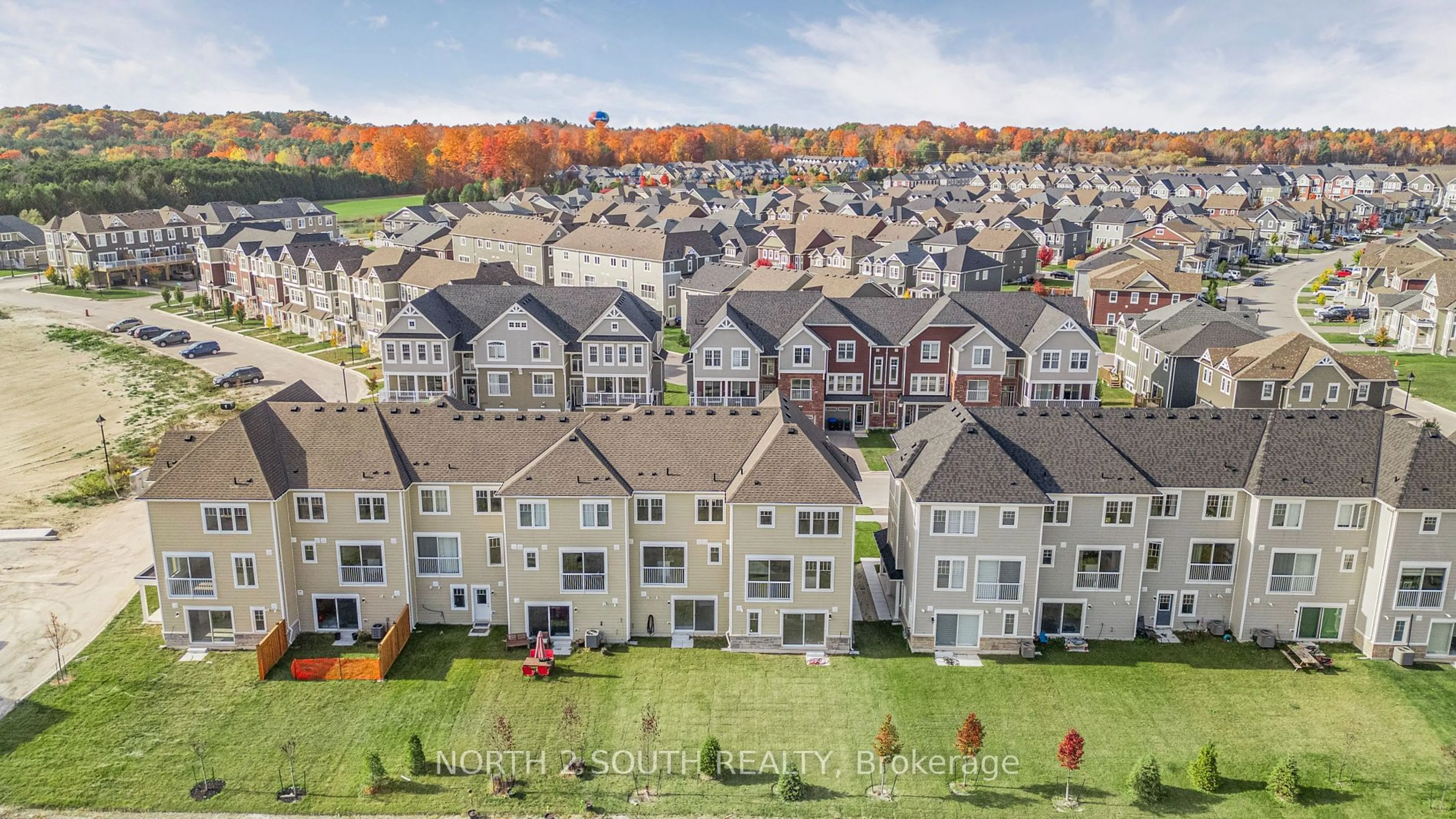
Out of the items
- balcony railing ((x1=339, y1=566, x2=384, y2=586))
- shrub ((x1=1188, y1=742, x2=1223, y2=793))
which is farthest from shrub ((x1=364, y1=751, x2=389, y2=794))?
shrub ((x1=1188, y1=742, x2=1223, y2=793))

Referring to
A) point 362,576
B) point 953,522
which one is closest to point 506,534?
point 362,576

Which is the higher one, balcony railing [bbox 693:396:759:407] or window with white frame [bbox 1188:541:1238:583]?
balcony railing [bbox 693:396:759:407]

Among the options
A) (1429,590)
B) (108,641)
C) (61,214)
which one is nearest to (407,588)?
(108,641)

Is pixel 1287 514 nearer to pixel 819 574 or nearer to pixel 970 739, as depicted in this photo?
pixel 970 739

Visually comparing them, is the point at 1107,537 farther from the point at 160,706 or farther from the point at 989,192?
the point at 989,192

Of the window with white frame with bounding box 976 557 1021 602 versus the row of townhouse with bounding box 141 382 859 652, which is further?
the row of townhouse with bounding box 141 382 859 652

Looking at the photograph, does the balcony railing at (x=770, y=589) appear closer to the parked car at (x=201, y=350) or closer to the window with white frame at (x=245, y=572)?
the window with white frame at (x=245, y=572)

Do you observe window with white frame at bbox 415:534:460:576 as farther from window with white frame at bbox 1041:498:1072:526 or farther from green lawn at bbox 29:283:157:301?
green lawn at bbox 29:283:157:301
